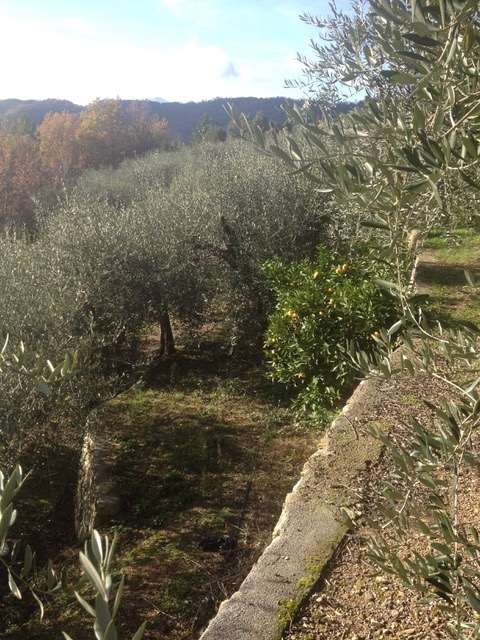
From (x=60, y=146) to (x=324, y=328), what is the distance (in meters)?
36.5

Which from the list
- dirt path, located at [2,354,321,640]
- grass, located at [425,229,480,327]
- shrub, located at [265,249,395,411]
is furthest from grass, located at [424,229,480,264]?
dirt path, located at [2,354,321,640]

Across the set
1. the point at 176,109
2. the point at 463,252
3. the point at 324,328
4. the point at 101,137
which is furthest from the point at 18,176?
the point at 176,109

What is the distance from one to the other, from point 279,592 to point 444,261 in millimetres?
8001

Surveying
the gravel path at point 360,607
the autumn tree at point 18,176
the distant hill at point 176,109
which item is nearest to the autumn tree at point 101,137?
the autumn tree at point 18,176

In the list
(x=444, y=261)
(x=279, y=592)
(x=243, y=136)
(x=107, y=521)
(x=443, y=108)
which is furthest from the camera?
(x=444, y=261)

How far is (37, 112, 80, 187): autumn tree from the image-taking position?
3597 cm

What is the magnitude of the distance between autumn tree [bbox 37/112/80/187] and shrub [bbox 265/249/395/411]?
30730 millimetres

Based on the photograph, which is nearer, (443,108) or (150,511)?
(443,108)

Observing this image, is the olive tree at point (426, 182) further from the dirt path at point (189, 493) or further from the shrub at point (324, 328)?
the shrub at point (324, 328)

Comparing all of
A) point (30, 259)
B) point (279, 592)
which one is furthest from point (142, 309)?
point (279, 592)

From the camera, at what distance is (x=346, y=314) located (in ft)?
20.7

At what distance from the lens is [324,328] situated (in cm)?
641

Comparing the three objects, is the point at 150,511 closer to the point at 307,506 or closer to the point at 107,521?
the point at 107,521

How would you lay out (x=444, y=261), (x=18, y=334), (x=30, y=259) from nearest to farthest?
(x=18, y=334) < (x=30, y=259) < (x=444, y=261)
